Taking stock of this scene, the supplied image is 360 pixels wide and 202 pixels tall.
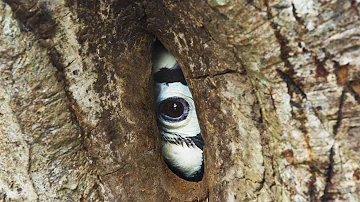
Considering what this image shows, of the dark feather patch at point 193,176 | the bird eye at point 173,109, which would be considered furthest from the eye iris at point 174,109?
the dark feather patch at point 193,176

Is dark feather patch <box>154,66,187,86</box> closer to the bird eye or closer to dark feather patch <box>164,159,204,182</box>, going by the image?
the bird eye

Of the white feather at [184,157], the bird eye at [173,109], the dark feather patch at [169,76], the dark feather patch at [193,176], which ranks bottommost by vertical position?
the dark feather patch at [193,176]

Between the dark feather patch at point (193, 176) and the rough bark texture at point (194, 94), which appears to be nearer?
the rough bark texture at point (194, 94)

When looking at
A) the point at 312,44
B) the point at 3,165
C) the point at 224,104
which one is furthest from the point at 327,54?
the point at 3,165

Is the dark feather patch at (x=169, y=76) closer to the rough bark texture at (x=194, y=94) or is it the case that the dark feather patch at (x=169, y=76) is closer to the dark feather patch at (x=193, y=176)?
the rough bark texture at (x=194, y=94)

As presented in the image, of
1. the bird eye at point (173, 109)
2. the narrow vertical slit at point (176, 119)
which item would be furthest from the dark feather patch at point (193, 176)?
the bird eye at point (173, 109)

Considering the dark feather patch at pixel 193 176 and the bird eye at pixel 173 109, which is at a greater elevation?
the bird eye at pixel 173 109
